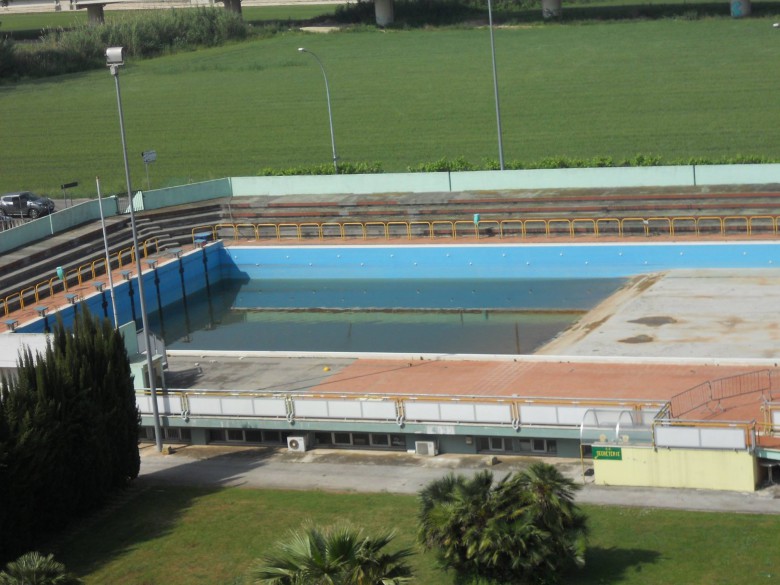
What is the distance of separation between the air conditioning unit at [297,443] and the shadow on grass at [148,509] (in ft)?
1.37

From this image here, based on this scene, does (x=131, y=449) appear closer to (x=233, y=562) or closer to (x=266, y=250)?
(x=233, y=562)

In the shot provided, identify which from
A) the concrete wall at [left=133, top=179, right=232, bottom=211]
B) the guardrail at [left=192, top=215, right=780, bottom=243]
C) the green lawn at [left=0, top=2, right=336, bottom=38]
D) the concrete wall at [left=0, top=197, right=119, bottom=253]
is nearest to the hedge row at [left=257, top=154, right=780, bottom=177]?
the concrete wall at [left=133, top=179, right=232, bottom=211]

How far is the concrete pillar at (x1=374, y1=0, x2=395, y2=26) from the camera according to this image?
92438 millimetres

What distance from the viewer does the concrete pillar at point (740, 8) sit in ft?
270

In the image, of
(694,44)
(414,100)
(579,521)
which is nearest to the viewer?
(579,521)

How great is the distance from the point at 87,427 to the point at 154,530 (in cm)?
257

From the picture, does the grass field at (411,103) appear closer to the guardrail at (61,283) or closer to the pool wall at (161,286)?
the pool wall at (161,286)

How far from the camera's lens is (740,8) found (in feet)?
271

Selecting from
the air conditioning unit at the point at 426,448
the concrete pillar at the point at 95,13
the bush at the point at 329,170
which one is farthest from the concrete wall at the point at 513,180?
the concrete pillar at the point at 95,13

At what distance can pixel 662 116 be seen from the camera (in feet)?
204

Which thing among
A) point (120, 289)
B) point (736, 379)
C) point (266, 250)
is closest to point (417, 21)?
point (266, 250)

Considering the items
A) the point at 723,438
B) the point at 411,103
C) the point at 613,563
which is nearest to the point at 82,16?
the point at 411,103

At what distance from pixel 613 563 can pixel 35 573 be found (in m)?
8.53

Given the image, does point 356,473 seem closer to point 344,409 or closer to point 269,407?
point 344,409
